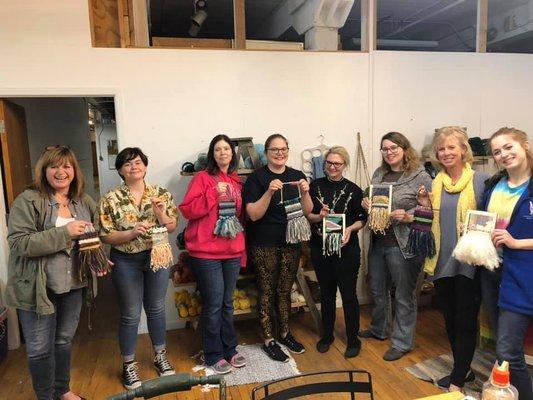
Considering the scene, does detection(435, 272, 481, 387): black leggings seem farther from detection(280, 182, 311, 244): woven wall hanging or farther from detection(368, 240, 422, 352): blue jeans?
detection(280, 182, 311, 244): woven wall hanging

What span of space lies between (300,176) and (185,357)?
151 cm

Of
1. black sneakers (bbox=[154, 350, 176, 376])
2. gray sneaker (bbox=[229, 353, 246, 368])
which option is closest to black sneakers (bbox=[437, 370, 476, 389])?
gray sneaker (bbox=[229, 353, 246, 368])

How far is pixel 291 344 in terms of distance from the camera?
116 inches

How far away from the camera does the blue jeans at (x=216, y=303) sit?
2568 mm

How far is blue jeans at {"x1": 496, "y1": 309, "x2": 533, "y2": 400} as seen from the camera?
1.90m

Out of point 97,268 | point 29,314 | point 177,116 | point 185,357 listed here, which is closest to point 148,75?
point 177,116

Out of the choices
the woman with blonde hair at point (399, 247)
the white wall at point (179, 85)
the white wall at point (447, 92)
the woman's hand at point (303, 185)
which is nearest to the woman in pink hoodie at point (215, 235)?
the woman's hand at point (303, 185)

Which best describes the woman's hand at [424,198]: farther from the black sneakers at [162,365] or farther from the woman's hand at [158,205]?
the black sneakers at [162,365]

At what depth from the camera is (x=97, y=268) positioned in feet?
7.11

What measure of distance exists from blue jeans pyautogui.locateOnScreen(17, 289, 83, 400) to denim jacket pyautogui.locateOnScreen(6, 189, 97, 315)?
0.08 m

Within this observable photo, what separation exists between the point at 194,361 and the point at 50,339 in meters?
1.05

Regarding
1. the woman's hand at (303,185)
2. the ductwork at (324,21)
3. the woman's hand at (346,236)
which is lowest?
the woman's hand at (346,236)

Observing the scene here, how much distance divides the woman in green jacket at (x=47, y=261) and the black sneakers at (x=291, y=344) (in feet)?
4.69

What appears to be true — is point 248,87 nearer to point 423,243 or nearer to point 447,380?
point 423,243
